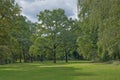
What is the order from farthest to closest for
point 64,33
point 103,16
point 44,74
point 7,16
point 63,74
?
point 64,33 < point 7,16 < point 44,74 < point 63,74 < point 103,16

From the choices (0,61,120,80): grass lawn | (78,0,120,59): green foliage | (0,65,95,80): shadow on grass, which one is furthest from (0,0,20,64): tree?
(78,0,120,59): green foliage

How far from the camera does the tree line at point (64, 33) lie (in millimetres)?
21516

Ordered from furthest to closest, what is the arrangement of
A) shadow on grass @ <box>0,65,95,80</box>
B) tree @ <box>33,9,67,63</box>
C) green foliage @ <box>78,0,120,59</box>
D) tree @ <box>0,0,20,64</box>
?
tree @ <box>33,9,67,63</box>
tree @ <box>0,0,20,64</box>
shadow on grass @ <box>0,65,95,80</box>
green foliage @ <box>78,0,120,59</box>

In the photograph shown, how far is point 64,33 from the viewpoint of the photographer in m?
76.0

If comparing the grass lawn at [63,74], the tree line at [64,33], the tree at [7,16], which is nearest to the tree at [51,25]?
the tree line at [64,33]

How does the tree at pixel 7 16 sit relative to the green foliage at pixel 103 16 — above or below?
above

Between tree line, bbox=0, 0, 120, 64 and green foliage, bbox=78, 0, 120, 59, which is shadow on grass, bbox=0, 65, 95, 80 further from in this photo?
green foliage, bbox=78, 0, 120, 59

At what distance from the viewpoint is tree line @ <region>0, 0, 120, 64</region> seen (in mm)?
21516

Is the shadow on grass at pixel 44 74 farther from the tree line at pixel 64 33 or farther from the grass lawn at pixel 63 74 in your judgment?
the tree line at pixel 64 33

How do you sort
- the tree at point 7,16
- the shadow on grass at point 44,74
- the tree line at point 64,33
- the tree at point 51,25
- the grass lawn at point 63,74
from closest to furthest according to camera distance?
the tree line at point 64,33, the grass lawn at point 63,74, the shadow on grass at point 44,74, the tree at point 7,16, the tree at point 51,25

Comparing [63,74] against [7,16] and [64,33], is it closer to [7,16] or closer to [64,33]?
[7,16]

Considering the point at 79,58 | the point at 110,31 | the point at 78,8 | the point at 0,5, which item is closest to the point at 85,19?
the point at 78,8

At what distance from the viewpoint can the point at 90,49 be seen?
7012 centimetres

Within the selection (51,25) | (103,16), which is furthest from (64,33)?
(103,16)
